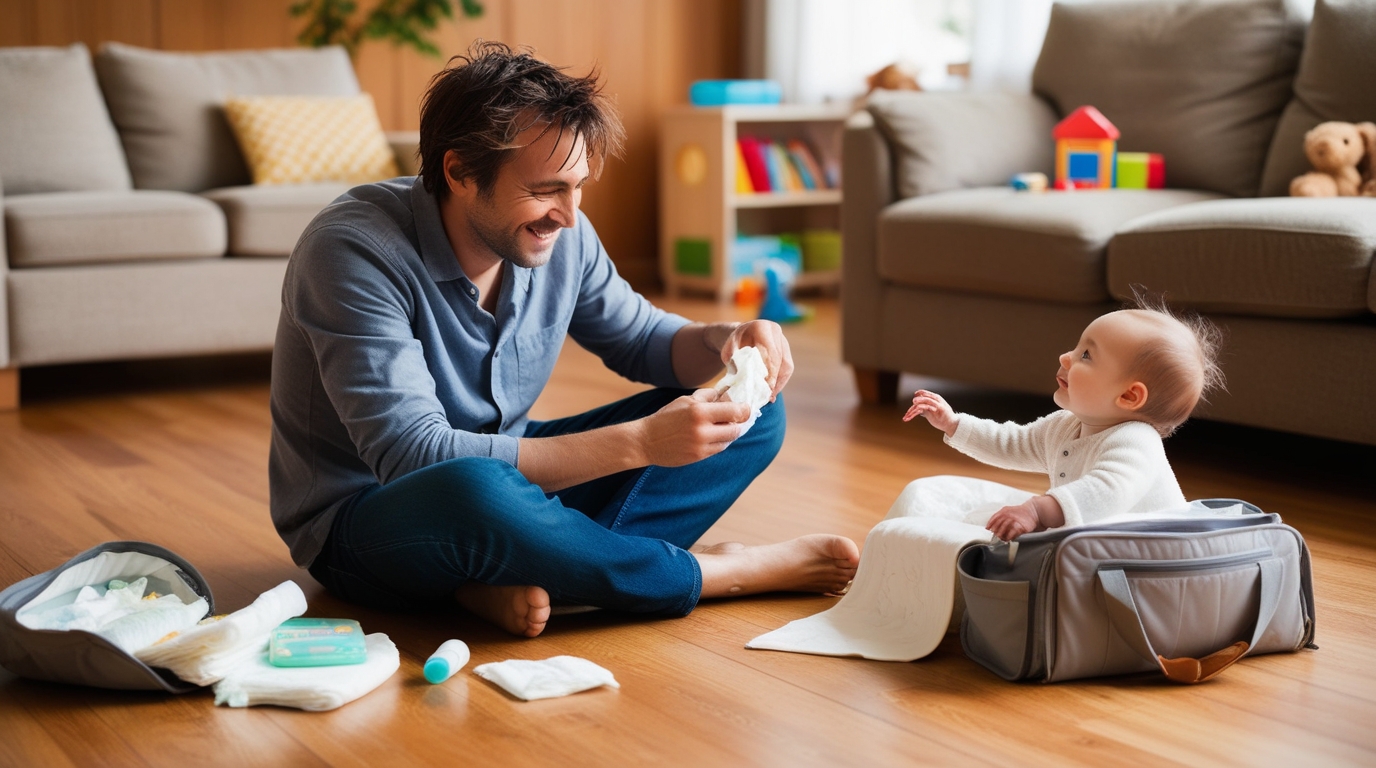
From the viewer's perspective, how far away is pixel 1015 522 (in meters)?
1.49

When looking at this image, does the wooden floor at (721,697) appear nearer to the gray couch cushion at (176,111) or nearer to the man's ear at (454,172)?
the man's ear at (454,172)

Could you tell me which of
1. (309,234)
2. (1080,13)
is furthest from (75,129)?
(1080,13)

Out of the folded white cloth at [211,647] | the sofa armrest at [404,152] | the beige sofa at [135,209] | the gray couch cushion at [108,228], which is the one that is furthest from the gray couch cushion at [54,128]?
the folded white cloth at [211,647]

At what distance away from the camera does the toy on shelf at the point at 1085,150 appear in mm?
3068

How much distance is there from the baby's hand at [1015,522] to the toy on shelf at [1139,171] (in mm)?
1792

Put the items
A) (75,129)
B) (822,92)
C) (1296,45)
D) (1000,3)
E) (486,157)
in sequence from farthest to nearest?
(822,92), (1000,3), (75,129), (1296,45), (486,157)

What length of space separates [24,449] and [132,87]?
142 cm

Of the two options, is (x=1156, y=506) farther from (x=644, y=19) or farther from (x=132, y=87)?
(x=644, y=19)

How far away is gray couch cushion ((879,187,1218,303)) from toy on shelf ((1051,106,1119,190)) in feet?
0.45

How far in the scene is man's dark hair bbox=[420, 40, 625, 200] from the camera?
152 cm

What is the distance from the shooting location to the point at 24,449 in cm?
267

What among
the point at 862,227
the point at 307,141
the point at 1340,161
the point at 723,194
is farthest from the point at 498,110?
the point at 723,194

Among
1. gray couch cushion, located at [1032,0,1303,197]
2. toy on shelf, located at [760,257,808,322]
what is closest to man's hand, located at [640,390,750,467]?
gray couch cushion, located at [1032,0,1303,197]

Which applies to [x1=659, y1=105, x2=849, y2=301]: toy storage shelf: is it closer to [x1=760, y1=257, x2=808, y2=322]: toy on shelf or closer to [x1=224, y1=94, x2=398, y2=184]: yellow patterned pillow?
[x1=760, y1=257, x2=808, y2=322]: toy on shelf
